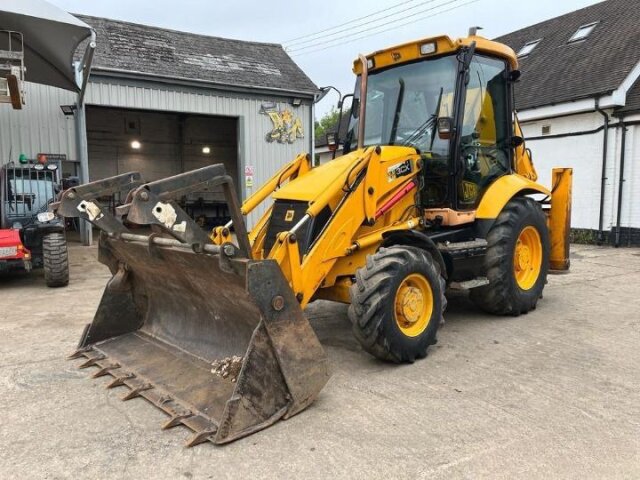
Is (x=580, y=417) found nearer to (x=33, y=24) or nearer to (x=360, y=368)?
(x=360, y=368)

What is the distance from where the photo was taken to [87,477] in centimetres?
285

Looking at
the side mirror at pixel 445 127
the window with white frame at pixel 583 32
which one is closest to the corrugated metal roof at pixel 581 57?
the window with white frame at pixel 583 32

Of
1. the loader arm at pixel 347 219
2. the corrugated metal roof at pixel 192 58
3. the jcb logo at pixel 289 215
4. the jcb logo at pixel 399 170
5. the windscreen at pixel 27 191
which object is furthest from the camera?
the corrugated metal roof at pixel 192 58

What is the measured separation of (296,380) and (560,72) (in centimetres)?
1402

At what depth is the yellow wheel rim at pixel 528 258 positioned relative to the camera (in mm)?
6070

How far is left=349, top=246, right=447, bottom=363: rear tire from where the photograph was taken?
405 centimetres

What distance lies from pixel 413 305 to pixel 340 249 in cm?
76

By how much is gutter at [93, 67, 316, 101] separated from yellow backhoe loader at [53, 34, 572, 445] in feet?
29.1

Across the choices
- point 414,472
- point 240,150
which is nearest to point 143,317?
point 414,472

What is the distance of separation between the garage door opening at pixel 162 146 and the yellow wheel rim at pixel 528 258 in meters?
14.5

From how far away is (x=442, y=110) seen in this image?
5301 mm

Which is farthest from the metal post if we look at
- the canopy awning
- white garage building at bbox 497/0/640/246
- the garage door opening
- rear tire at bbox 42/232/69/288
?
white garage building at bbox 497/0/640/246

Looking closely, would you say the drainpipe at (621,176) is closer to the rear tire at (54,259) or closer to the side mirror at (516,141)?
the side mirror at (516,141)

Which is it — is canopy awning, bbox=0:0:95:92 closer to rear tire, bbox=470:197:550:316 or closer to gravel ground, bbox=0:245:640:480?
gravel ground, bbox=0:245:640:480
